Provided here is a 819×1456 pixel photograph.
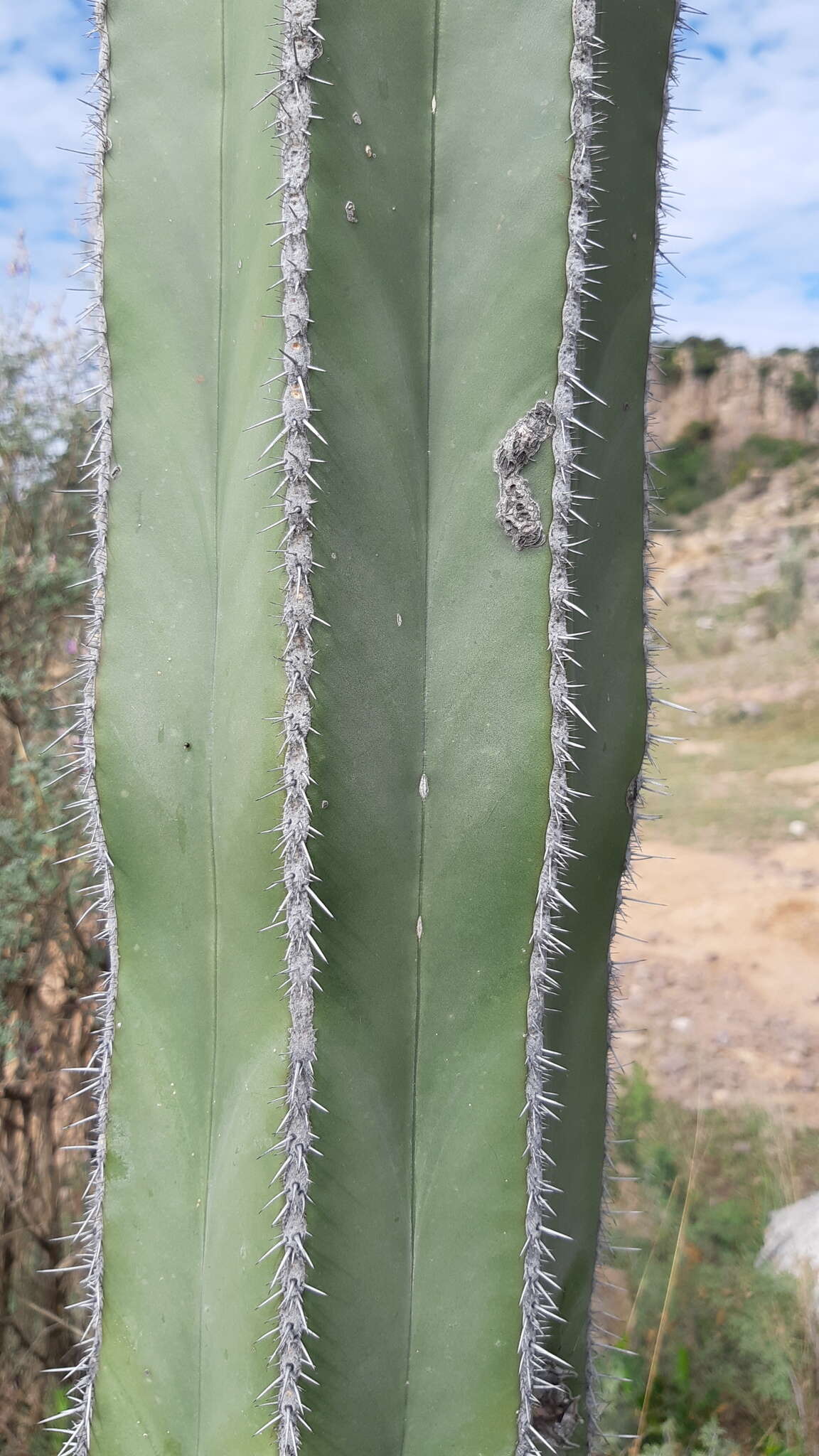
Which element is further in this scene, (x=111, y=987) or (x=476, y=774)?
(x=111, y=987)

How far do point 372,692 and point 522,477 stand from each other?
0.94 ft

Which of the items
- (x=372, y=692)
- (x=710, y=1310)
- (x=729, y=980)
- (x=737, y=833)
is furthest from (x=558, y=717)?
(x=737, y=833)

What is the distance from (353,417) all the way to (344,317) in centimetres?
10

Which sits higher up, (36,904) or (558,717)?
(558,717)

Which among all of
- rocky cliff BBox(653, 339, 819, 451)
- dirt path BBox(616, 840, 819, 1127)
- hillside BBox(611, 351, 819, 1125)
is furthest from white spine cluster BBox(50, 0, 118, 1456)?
rocky cliff BBox(653, 339, 819, 451)

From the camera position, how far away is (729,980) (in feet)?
19.9

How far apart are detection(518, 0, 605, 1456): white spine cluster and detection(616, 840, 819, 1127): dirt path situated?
2.62m

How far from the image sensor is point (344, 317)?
1142mm

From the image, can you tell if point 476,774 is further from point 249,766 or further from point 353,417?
point 353,417

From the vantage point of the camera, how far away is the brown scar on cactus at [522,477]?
116 cm

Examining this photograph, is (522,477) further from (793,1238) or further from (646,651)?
(793,1238)

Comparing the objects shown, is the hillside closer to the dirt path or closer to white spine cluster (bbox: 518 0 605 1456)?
the dirt path

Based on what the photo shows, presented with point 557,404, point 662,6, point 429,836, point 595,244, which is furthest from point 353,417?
point 662,6

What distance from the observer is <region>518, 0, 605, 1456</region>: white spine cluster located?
1149mm
